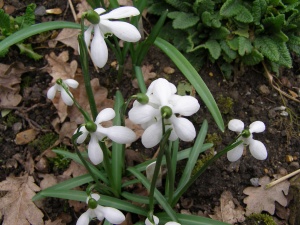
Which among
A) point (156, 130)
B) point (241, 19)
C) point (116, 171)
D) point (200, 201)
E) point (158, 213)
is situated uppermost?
point (156, 130)

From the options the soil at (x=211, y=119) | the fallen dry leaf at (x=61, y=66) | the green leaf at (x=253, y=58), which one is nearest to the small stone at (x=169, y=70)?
the soil at (x=211, y=119)

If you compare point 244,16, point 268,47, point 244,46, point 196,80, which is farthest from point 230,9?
point 196,80

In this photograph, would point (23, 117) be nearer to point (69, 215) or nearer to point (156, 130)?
point (69, 215)

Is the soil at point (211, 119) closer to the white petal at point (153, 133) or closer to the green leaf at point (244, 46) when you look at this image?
the green leaf at point (244, 46)

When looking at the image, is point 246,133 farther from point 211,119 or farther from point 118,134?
point 211,119

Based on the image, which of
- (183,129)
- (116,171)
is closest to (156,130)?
(183,129)
